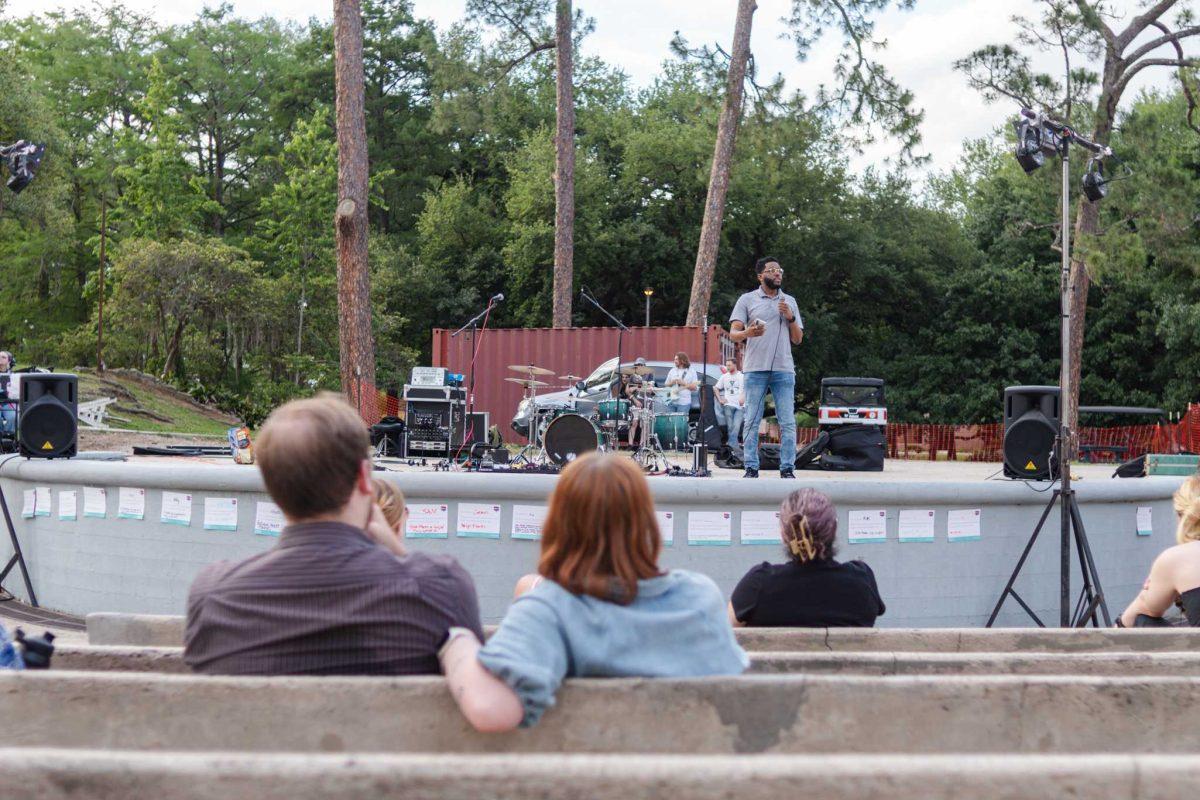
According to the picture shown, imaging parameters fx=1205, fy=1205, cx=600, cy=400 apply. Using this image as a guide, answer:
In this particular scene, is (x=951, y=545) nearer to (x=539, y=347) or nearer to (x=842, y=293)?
(x=539, y=347)

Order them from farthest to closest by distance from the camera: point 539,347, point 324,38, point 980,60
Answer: point 324,38, point 539,347, point 980,60

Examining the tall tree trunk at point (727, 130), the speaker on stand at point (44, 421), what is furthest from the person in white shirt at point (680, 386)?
the speaker on stand at point (44, 421)

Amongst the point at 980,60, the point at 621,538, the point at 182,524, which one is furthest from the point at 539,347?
the point at 621,538

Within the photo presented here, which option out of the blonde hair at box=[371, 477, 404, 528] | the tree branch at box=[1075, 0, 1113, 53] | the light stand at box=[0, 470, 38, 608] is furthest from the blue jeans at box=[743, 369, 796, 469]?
the tree branch at box=[1075, 0, 1113, 53]

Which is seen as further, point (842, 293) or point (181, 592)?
point (842, 293)

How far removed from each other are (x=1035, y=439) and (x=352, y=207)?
42.2 feet

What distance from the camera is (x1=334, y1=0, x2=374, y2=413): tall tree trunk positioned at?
60.8 feet

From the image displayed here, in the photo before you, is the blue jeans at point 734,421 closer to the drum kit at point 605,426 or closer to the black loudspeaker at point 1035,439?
the drum kit at point 605,426

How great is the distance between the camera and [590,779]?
1766 millimetres

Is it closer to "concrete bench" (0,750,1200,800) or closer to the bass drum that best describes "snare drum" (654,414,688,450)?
the bass drum

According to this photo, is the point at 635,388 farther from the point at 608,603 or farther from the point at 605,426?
the point at 608,603

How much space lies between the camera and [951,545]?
7.84 metres

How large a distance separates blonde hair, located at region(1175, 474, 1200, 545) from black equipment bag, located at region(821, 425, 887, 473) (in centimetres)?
926

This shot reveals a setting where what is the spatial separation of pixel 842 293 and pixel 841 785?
39.4 meters
